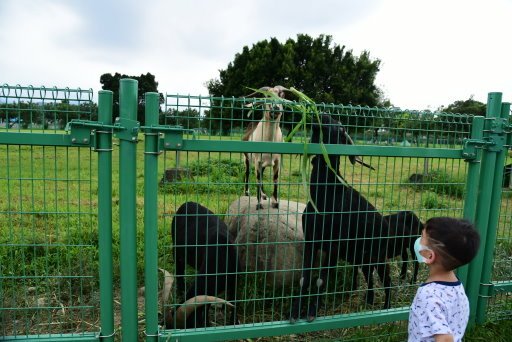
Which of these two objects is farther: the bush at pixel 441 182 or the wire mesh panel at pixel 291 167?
the bush at pixel 441 182

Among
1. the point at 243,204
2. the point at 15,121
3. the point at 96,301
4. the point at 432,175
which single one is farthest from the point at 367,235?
the point at 15,121

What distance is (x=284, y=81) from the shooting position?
99.2 feet

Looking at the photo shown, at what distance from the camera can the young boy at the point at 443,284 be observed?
197 cm

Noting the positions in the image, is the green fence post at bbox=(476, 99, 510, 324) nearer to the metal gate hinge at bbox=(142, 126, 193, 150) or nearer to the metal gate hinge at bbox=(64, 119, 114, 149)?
the metal gate hinge at bbox=(142, 126, 193, 150)

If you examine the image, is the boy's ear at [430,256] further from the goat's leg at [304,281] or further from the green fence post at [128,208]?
A: the green fence post at [128,208]

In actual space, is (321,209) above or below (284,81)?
below

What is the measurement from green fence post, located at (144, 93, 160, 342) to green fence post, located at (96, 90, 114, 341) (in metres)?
0.22

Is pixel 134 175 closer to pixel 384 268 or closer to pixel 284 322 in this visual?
pixel 284 322

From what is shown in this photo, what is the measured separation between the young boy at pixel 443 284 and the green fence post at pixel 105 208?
5.94ft

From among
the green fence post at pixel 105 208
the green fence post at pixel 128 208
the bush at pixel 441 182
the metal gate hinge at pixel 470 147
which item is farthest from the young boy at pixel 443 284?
the green fence post at pixel 105 208

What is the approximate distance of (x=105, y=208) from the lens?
239cm

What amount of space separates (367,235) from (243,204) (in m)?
2.09

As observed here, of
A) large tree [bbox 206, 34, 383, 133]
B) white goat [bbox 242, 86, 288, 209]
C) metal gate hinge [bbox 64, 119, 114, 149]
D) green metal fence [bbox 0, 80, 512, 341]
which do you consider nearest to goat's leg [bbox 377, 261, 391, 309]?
green metal fence [bbox 0, 80, 512, 341]

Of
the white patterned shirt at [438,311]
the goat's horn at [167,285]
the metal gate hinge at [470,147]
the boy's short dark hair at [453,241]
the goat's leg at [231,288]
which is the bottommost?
the goat's leg at [231,288]
